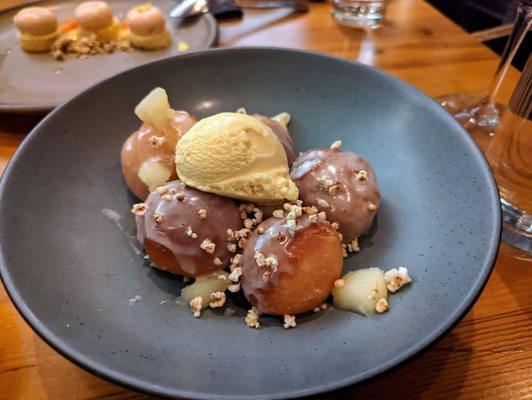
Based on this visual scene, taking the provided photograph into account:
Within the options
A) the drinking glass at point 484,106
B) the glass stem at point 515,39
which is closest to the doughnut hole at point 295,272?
the drinking glass at point 484,106

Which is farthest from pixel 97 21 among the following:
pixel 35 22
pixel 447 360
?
pixel 447 360

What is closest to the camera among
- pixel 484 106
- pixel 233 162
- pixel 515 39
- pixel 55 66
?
pixel 233 162

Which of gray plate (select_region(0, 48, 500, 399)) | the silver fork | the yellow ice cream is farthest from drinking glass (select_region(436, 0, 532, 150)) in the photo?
the silver fork

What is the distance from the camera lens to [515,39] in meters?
1.36

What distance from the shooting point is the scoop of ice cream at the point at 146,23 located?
1.70 m

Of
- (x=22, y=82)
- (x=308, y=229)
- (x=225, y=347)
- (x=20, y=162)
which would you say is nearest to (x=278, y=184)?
(x=308, y=229)

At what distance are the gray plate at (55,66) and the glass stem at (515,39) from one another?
983 mm

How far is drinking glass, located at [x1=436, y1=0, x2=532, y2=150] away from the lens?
1.37m

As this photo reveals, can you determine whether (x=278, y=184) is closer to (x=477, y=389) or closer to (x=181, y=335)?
(x=181, y=335)

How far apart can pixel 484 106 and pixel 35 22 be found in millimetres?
1645

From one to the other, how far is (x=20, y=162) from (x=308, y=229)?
2.10ft

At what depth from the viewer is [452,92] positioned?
60.9 inches

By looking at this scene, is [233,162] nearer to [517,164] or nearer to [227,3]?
[517,164]

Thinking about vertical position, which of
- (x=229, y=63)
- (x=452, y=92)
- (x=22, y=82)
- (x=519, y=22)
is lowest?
(x=22, y=82)
